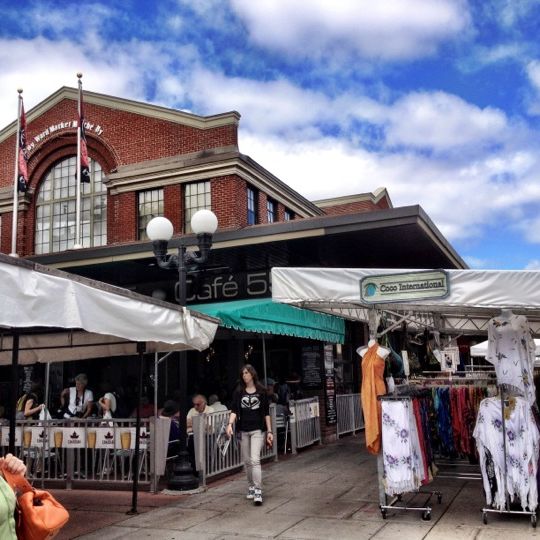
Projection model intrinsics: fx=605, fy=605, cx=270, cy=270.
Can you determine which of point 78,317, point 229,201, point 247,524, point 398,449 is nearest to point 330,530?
point 247,524

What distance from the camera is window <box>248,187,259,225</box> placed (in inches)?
716

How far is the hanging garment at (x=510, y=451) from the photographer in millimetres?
6352

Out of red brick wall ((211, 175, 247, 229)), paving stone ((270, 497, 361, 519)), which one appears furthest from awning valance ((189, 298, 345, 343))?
red brick wall ((211, 175, 247, 229))

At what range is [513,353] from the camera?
23.2ft

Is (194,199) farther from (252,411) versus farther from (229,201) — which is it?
(252,411)

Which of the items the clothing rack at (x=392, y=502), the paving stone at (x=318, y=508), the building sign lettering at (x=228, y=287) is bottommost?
the paving stone at (x=318, y=508)

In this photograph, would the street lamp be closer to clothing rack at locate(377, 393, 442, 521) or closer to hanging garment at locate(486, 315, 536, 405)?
clothing rack at locate(377, 393, 442, 521)

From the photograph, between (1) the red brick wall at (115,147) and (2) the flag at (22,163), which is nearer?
(1) the red brick wall at (115,147)

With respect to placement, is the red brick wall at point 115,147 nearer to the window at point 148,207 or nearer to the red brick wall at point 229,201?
the red brick wall at point 229,201

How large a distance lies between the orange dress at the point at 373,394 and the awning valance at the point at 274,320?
13.4 feet

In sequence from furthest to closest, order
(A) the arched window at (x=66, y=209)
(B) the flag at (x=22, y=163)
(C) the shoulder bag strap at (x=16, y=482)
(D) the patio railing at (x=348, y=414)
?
(A) the arched window at (x=66, y=209) → (B) the flag at (x=22, y=163) → (D) the patio railing at (x=348, y=414) → (C) the shoulder bag strap at (x=16, y=482)

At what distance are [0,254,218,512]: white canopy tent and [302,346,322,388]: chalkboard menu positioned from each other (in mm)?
7146

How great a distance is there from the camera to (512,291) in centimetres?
619

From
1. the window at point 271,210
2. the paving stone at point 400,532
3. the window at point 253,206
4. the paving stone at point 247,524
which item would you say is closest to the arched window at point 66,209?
the window at point 253,206
